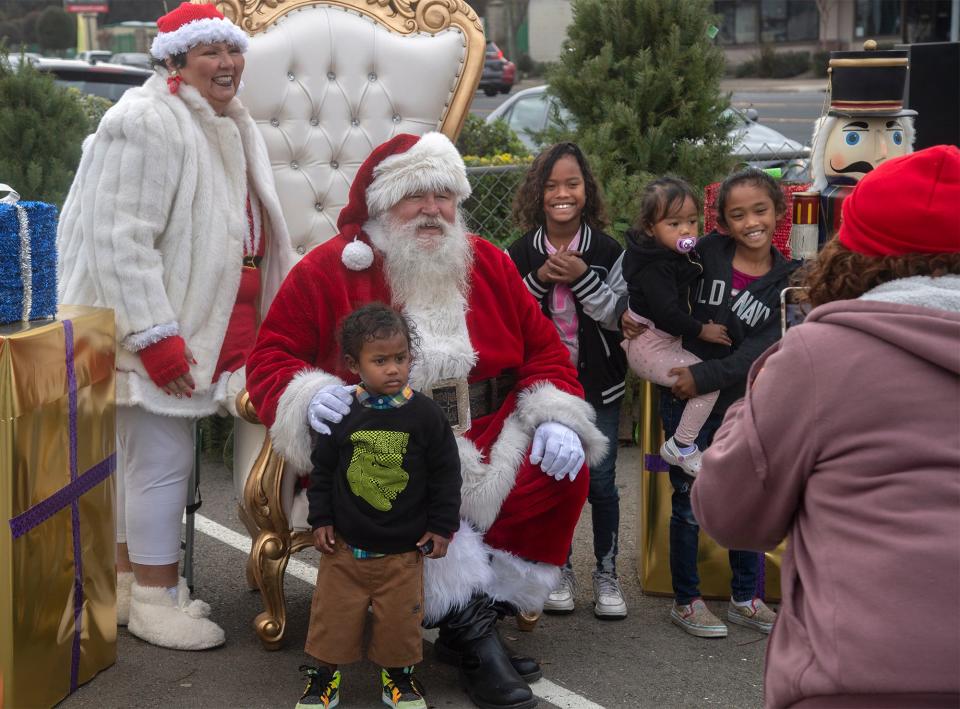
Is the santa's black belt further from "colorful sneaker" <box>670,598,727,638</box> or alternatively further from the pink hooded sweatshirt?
the pink hooded sweatshirt

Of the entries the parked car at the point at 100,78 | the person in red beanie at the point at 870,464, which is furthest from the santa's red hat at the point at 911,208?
the parked car at the point at 100,78

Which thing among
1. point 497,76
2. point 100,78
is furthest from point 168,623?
point 497,76

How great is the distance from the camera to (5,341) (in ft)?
10.2

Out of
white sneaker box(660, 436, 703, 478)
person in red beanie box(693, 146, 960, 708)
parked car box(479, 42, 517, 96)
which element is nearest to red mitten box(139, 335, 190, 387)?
white sneaker box(660, 436, 703, 478)

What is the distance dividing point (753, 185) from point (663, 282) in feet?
1.36

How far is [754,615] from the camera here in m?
4.15

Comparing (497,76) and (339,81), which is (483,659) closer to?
(339,81)

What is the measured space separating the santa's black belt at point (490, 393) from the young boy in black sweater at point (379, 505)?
493 millimetres

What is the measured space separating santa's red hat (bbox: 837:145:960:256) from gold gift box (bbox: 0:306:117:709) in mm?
2100

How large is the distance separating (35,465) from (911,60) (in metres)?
5.32

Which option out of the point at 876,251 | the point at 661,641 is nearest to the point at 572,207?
→ the point at 661,641

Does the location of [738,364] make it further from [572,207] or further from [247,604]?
[247,604]

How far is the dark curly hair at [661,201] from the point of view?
394 centimetres

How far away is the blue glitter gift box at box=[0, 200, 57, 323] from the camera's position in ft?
10.7
